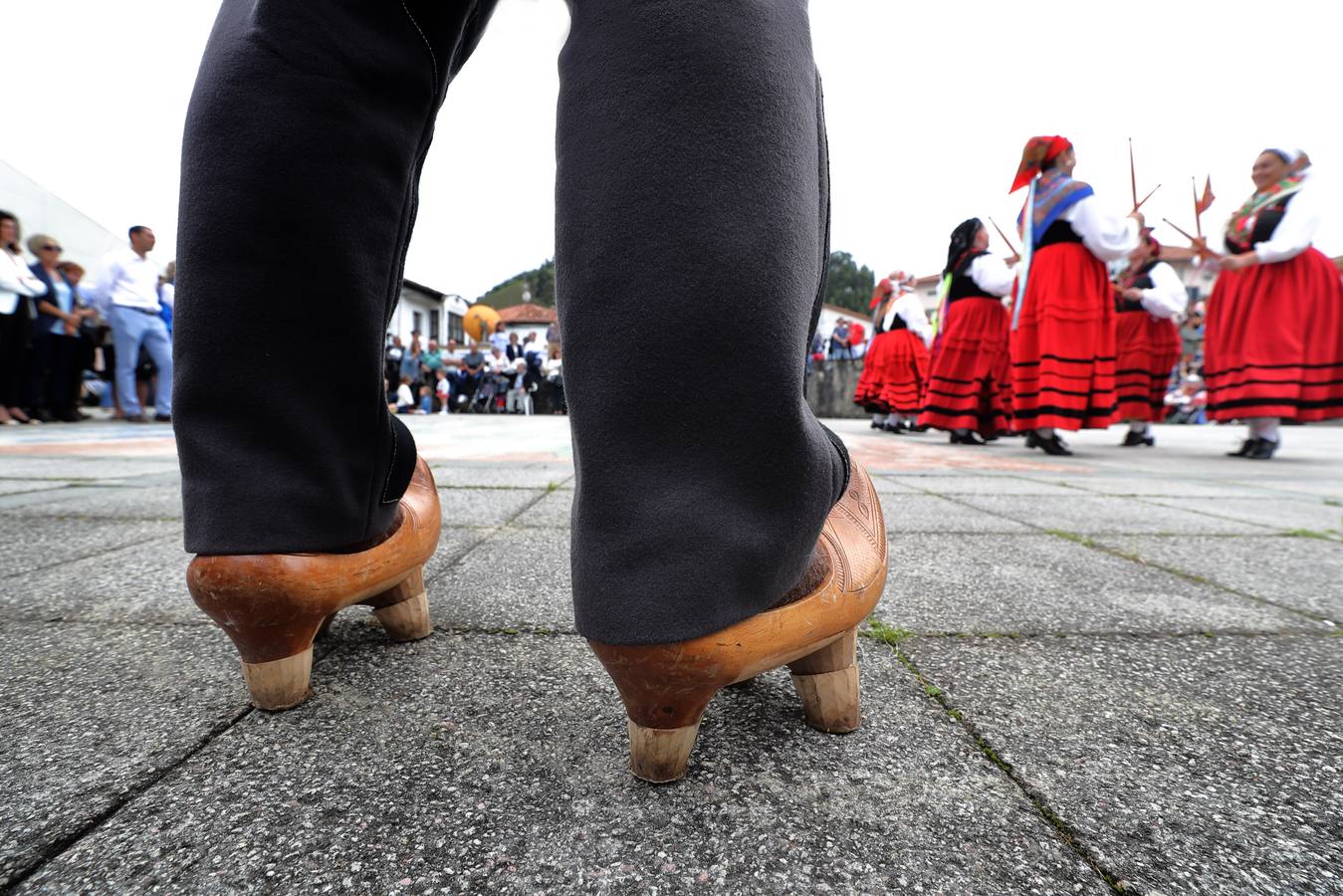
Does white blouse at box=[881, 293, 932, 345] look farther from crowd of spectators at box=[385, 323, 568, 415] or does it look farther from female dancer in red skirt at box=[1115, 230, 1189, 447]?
crowd of spectators at box=[385, 323, 568, 415]

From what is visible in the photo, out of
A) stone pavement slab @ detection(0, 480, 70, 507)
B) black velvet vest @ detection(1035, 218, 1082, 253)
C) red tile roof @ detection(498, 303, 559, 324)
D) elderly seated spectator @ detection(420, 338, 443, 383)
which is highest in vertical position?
red tile roof @ detection(498, 303, 559, 324)

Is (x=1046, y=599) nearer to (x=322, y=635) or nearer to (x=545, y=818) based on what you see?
(x=545, y=818)

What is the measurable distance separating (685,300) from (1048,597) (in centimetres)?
89

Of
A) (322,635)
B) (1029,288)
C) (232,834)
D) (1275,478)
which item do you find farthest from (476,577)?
(1029,288)

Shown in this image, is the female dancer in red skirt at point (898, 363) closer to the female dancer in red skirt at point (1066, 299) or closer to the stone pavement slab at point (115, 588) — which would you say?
the female dancer in red skirt at point (1066, 299)

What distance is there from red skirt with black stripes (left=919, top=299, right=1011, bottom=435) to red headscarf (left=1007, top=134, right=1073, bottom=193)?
1.09 meters

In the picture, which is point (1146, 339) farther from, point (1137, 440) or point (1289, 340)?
point (1289, 340)

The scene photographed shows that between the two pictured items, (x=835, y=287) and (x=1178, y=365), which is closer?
(x=1178, y=365)

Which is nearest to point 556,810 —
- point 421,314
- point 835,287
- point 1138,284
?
point 1138,284

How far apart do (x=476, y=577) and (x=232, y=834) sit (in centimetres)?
65

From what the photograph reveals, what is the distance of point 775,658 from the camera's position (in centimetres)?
53

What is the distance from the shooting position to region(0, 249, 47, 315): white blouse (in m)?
5.10

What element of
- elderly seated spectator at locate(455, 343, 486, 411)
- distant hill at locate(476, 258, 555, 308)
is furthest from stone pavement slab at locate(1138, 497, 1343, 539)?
distant hill at locate(476, 258, 555, 308)

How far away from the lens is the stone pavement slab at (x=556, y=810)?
16.1 inches
